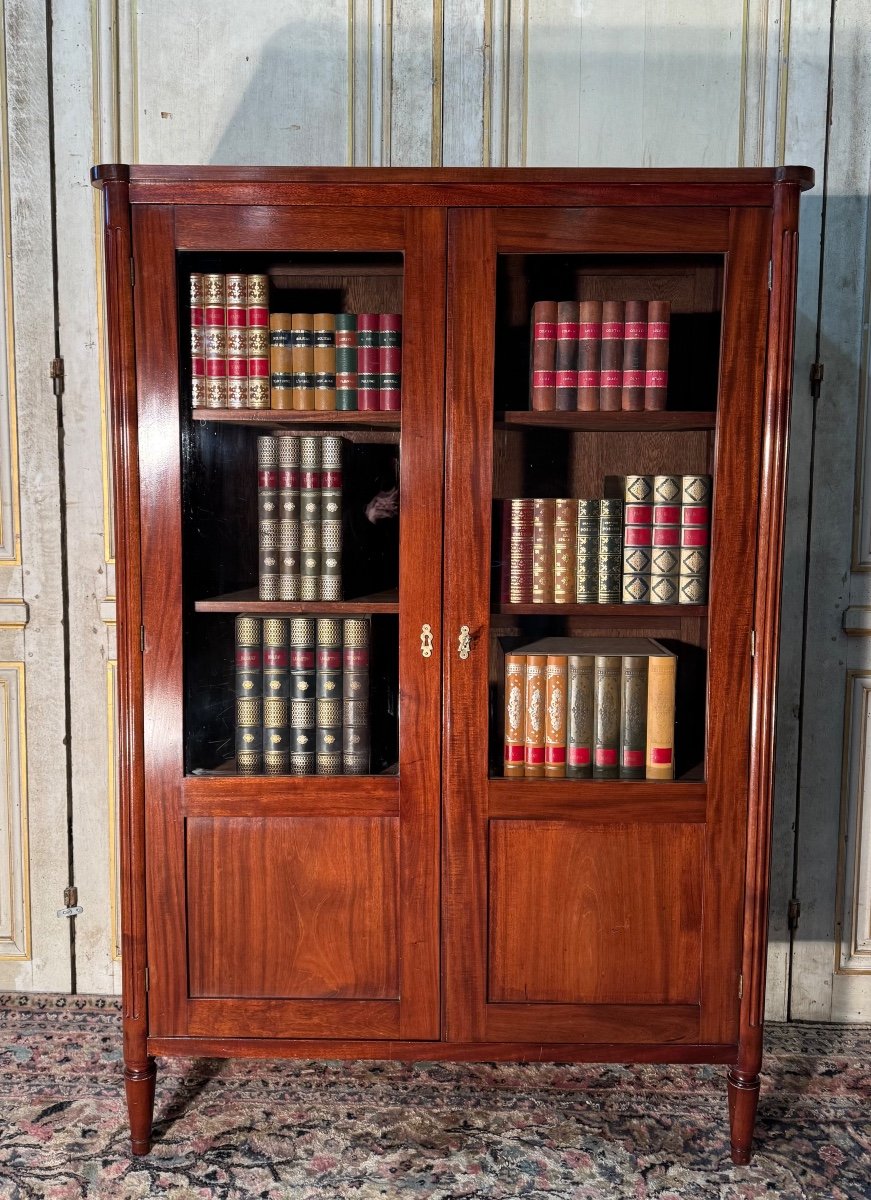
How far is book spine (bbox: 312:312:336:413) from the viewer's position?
72.8 inches

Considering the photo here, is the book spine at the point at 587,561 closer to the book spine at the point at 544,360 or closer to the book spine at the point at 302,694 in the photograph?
the book spine at the point at 544,360

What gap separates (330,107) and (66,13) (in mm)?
697

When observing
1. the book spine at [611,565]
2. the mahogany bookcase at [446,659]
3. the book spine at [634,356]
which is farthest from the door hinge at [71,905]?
the book spine at [634,356]

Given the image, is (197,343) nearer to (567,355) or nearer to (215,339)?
(215,339)

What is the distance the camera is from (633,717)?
1907 millimetres

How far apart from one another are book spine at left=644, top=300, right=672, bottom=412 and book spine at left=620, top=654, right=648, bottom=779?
1.70 feet

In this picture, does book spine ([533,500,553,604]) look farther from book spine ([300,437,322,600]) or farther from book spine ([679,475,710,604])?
book spine ([300,437,322,600])

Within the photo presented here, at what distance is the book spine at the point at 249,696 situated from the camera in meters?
1.90

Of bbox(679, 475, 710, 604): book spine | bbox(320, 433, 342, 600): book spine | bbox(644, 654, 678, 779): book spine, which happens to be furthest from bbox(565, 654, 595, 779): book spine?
bbox(320, 433, 342, 600): book spine

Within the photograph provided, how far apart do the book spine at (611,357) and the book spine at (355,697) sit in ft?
2.18

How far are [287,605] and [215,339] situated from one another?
0.55 m

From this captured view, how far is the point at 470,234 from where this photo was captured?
1779mm

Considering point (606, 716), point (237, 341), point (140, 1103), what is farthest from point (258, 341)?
point (140, 1103)

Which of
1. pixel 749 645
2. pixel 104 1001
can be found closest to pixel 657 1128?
pixel 749 645
